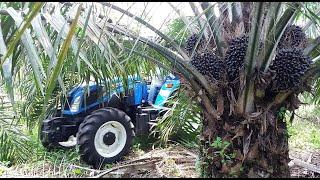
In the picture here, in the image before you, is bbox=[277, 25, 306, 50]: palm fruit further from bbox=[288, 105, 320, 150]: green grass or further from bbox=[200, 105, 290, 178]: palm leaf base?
bbox=[288, 105, 320, 150]: green grass

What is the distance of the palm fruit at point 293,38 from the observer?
2674 millimetres

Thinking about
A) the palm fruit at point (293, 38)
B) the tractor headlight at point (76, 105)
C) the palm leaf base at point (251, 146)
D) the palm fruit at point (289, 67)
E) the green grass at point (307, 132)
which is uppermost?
the palm fruit at point (293, 38)

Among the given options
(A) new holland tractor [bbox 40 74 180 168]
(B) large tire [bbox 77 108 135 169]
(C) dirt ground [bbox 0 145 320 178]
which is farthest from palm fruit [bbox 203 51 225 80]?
(B) large tire [bbox 77 108 135 169]

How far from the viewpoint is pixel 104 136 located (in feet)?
15.3

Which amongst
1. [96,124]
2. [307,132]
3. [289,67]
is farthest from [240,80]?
[307,132]

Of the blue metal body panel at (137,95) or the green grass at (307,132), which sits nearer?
the blue metal body panel at (137,95)

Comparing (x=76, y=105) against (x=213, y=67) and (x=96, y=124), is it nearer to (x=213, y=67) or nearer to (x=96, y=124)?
(x=96, y=124)

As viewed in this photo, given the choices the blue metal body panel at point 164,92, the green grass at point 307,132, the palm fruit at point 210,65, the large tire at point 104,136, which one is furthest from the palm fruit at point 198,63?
the green grass at point 307,132

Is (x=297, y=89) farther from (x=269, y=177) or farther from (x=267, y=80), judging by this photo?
(x=269, y=177)

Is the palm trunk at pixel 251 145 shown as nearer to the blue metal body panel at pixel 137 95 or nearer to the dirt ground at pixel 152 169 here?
the dirt ground at pixel 152 169

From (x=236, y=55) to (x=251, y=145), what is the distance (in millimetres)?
610

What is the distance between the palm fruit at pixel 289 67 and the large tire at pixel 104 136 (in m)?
2.53

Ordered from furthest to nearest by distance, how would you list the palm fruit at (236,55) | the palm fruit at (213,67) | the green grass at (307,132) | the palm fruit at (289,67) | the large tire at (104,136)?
the green grass at (307,132)
the large tire at (104,136)
the palm fruit at (213,67)
the palm fruit at (236,55)
the palm fruit at (289,67)

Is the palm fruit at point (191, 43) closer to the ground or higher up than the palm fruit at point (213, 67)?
higher up
